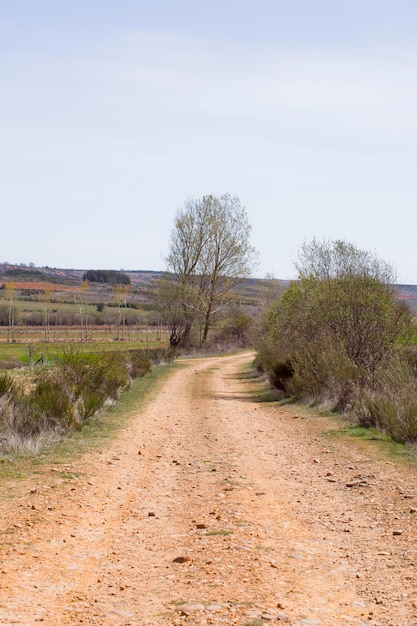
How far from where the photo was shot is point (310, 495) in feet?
30.9

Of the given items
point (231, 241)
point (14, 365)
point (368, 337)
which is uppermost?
point (231, 241)

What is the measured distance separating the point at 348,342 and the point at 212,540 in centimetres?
1623

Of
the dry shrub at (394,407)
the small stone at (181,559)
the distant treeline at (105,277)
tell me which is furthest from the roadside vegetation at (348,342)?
the distant treeline at (105,277)

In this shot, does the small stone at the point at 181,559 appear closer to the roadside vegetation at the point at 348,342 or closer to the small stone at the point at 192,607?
the small stone at the point at 192,607

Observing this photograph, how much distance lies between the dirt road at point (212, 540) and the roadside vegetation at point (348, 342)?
17.8 ft

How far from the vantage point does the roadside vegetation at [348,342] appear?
737 inches

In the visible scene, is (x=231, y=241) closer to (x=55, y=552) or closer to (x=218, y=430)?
(x=218, y=430)

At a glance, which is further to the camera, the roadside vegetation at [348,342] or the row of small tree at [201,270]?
the row of small tree at [201,270]

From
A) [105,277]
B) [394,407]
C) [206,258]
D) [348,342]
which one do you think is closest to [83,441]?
[394,407]

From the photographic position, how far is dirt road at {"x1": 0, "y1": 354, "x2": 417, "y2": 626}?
529 centimetres

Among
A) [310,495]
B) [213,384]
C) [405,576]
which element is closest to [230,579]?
[405,576]

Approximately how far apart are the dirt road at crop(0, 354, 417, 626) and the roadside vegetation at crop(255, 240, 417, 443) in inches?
214

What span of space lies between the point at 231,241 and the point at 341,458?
48041 millimetres

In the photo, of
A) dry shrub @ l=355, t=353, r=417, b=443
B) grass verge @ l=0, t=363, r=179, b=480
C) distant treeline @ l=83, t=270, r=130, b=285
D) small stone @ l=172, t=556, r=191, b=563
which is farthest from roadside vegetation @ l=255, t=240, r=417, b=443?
distant treeline @ l=83, t=270, r=130, b=285
